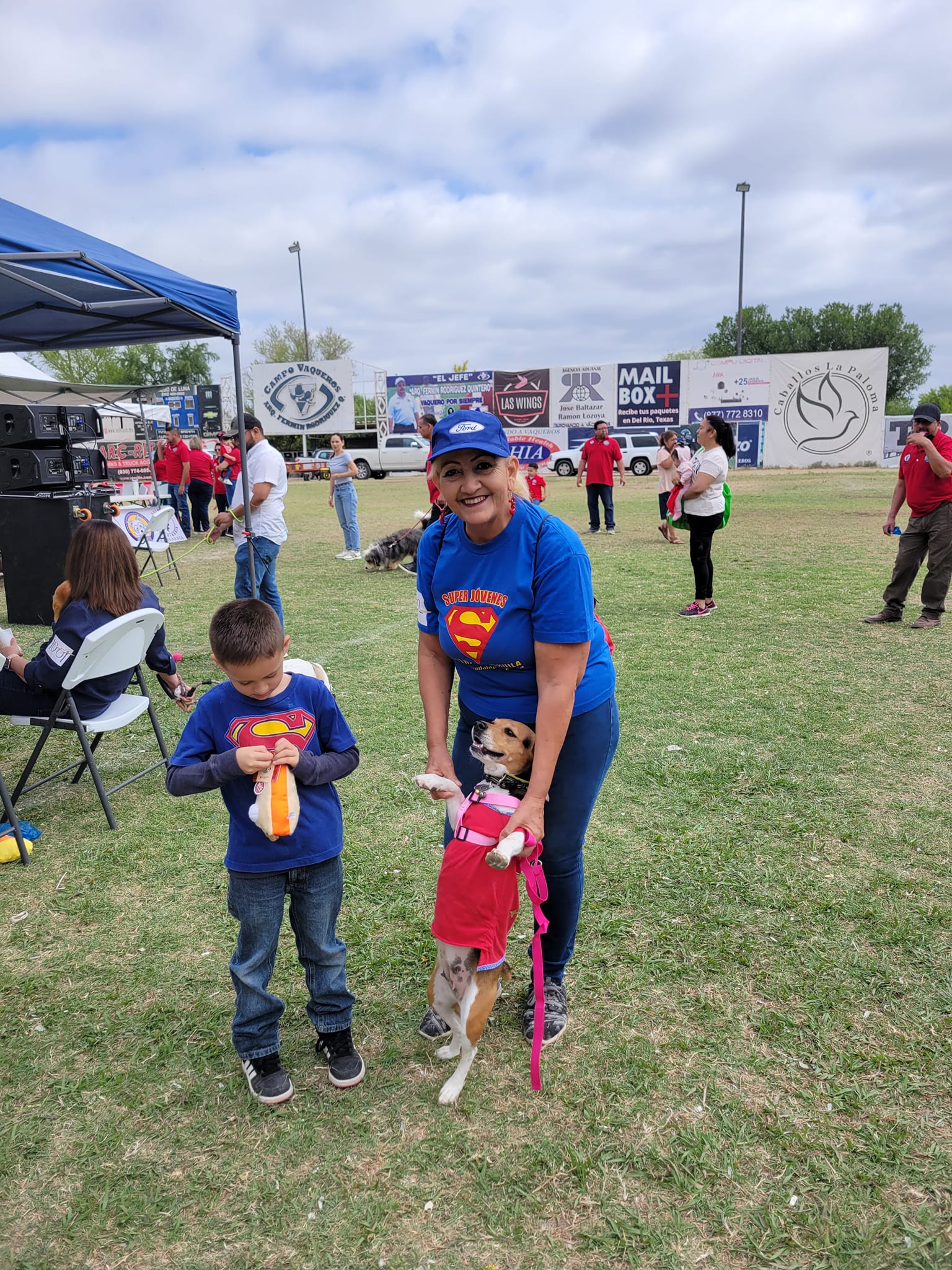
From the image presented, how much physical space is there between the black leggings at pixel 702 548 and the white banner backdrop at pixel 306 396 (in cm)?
3202

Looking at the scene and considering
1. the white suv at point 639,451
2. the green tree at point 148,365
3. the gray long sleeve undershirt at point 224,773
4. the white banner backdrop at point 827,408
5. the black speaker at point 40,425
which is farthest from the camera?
the green tree at point 148,365

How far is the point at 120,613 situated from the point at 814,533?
12133 millimetres

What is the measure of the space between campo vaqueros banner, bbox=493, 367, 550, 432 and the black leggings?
27190mm

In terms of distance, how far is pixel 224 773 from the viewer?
6.37 feet

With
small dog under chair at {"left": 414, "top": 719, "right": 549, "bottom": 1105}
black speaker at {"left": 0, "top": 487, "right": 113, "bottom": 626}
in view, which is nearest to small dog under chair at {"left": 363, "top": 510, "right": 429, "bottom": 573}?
black speaker at {"left": 0, "top": 487, "right": 113, "bottom": 626}

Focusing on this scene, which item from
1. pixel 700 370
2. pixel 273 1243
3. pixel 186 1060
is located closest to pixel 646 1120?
pixel 273 1243

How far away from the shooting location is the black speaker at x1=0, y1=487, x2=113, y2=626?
8.02 metres

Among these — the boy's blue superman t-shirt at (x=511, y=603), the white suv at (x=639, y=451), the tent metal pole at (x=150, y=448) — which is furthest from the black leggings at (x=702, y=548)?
the white suv at (x=639, y=451)

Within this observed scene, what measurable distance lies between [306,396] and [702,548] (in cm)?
3401

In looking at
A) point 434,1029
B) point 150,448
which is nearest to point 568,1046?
point 434,1029

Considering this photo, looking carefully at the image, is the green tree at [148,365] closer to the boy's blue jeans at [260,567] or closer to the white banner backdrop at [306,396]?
the white banner backdrop at [306,396]

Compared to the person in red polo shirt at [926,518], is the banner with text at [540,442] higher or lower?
higher

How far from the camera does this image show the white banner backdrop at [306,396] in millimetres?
37625

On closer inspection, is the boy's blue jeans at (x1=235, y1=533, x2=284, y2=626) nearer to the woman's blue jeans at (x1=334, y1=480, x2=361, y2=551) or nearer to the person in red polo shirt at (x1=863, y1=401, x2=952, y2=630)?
the woman's blue jeans at (x1=334, y1=480, x2=361, y2=551)
